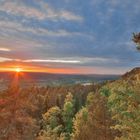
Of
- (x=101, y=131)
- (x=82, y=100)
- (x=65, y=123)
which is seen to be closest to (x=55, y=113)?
(x=65, y=123)

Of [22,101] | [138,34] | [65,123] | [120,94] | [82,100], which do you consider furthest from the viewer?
[82,100]

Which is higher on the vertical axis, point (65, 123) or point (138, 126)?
point (138, 126)

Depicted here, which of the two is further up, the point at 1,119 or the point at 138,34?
the point at 138,34

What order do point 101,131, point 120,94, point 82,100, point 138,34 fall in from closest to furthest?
point 138,34 → point 120,94 → point 101,131 → point 82,100

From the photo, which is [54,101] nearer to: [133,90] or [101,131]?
[101,131]

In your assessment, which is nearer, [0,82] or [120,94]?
[120,94]

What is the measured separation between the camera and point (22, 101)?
26078 millimetres

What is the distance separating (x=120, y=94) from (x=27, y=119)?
6.59 meters

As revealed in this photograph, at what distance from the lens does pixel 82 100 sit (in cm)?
12044

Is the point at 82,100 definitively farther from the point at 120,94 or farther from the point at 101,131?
the point at 120,94

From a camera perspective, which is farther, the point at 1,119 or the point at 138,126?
the point at 1,119

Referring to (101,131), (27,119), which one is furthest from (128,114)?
(101,131)

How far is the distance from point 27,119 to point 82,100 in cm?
9634

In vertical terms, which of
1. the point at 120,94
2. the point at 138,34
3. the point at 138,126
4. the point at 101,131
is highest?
the point at 138,34
